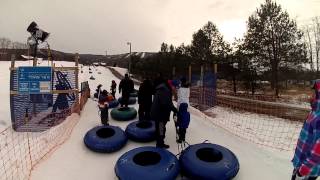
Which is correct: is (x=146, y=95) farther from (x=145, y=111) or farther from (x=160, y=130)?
(x=160, y=130)

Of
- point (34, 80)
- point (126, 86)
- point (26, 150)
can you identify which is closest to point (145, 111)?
point (126, 86)

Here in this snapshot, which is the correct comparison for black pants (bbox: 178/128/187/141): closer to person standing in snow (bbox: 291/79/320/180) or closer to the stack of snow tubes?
the stack of snow tubes

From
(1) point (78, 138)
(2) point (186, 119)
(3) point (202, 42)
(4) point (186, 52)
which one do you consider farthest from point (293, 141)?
(4) point (186, 52)

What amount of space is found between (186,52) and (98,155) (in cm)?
3050

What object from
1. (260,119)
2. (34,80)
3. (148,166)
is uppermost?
(34,80)

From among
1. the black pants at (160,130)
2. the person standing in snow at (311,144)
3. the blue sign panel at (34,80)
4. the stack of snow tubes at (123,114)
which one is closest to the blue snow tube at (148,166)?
the black pants at (160,130)

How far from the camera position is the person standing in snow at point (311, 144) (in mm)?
3574

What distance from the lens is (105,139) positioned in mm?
6785

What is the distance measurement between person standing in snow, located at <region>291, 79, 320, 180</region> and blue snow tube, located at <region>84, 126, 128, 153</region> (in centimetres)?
421

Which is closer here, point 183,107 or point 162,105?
point 162,105

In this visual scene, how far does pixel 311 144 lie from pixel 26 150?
7.16 meters

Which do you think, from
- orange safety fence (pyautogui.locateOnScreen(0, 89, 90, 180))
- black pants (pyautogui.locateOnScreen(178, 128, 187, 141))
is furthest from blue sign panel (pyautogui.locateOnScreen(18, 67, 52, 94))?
black pants (pyautogui.locateOnScreen(178, 128, 187, 141))

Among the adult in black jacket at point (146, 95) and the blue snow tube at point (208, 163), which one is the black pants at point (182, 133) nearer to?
the blue snow tube at point (208, 163)

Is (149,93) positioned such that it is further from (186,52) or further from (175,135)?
(186,52)
